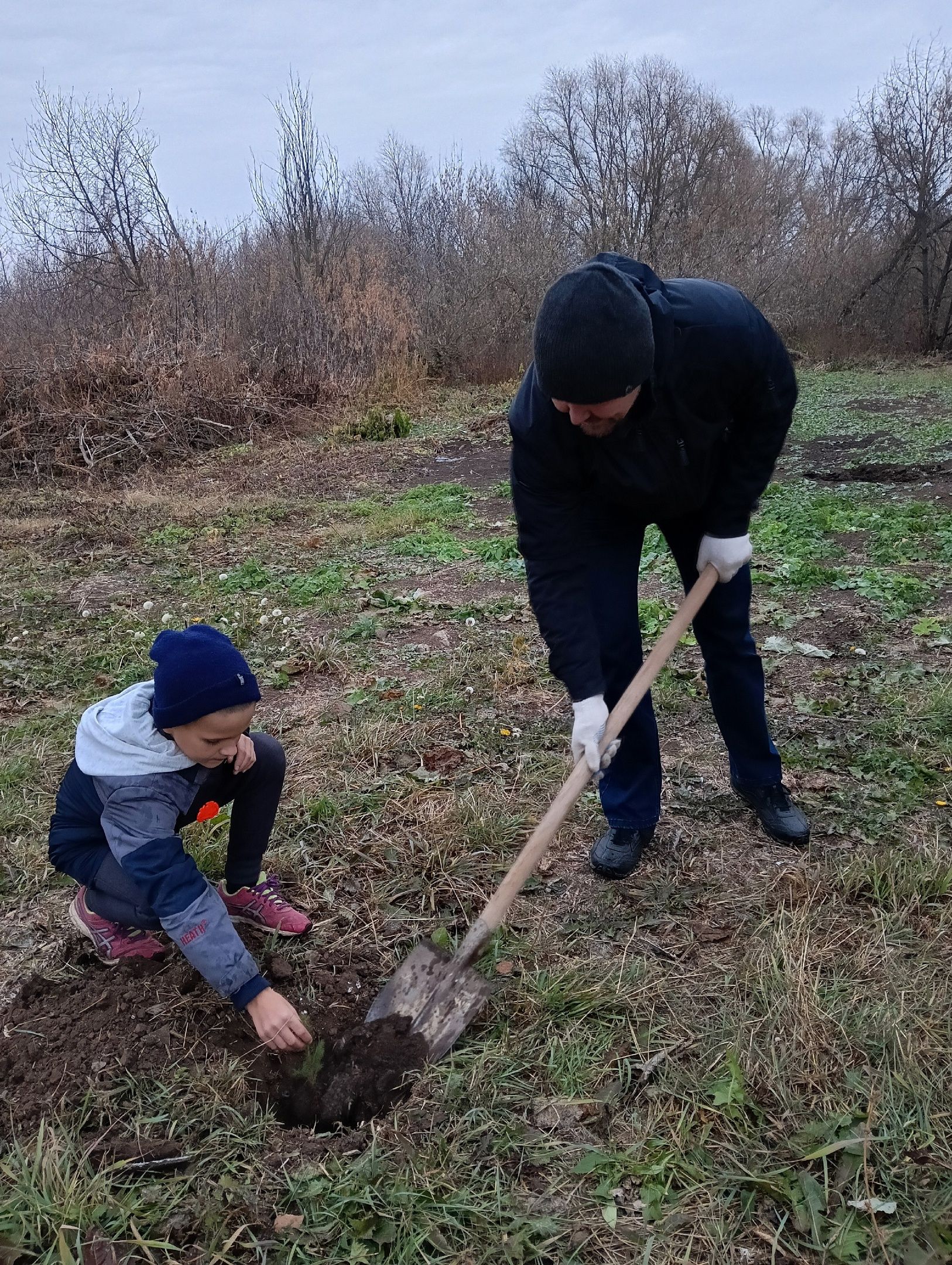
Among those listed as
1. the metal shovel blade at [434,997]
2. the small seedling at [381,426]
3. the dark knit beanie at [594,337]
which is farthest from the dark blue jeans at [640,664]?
the small seedling at [381,426]

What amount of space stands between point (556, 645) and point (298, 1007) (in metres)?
1.21

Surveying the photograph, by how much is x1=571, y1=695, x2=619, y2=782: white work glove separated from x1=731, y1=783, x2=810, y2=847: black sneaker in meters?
0.71

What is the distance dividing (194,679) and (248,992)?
750mm

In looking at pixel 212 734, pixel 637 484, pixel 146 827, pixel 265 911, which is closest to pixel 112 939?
pixel 265 911

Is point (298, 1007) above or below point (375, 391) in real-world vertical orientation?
below

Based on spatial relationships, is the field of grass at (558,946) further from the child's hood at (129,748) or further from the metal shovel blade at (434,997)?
the child's hood at (129,748)

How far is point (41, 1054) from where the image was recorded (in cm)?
210

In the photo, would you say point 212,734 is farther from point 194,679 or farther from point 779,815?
point 779,815

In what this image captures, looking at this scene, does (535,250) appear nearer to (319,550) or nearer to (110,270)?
(110,270)

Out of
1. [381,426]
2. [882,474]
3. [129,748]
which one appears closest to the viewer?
[129,748]

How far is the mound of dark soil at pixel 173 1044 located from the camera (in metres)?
2.02

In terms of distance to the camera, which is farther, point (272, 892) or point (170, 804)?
point (272, 892)

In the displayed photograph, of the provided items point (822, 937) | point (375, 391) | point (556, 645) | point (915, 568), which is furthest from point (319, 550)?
point (375, 391)

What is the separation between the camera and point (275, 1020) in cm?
198
